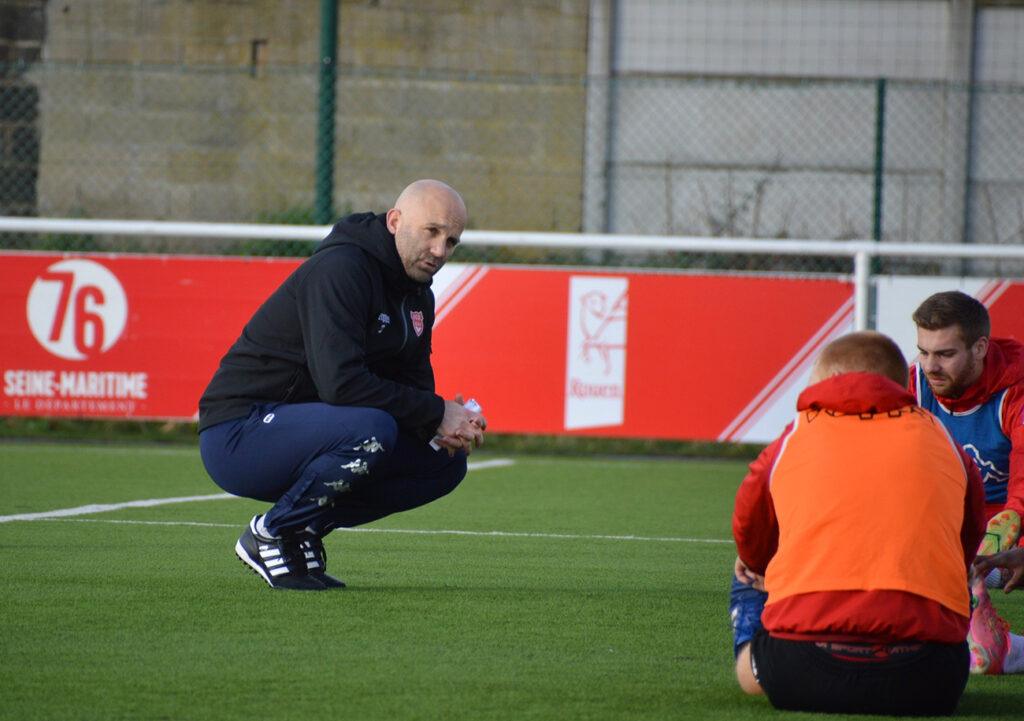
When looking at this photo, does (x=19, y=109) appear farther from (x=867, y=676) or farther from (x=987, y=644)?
(x=867, y=676)

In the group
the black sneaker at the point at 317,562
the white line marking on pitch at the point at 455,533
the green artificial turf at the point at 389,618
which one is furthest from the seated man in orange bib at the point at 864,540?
the white line marking on pitch at the point at 455,533

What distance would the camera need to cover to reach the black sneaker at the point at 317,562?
467 cm

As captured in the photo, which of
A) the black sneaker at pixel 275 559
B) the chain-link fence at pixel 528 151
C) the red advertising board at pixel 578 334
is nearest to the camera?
the black sneaker at pixel 275 559

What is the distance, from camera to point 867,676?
3059 mm

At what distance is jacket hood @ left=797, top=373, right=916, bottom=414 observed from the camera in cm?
296

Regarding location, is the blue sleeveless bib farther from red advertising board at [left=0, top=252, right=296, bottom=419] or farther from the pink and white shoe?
red advertising board at [left=0, top=252, right=296, bottom=419]

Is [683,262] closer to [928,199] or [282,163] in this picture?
[928,199]

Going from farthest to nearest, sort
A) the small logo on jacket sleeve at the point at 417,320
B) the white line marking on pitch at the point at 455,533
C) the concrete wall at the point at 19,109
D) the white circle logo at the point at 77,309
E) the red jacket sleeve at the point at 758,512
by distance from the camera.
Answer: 1. the concrete wall at the point at 19,109
2. the white circle logo at the point at 77,309
3. the white line marking on pitch at the point at 455,533
4. the small logo on jacket sleeve at the point at 417,320
5. the red jacket sleeve at the point at 758,512

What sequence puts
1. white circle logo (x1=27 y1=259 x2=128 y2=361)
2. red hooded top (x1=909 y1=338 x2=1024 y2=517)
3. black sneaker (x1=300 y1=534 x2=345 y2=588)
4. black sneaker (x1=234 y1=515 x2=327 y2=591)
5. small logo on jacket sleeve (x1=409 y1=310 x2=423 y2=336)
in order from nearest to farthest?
1. red hooded top (x1=909 y1=338 x2=1024 y2=517)
2. black sneaker (x1=234 y1=515 x2=327 y2=591)
3. black sneaker (x1=300 y1=534 x2=345 y2=588)
4. small logo on jacket sleeve (x1=409 y1=310 x2=423 y2=336)
5. white circle logo (x1=27 y1=259 x2=128 y2=361)

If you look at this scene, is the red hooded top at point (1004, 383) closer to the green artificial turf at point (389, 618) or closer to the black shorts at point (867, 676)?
the green artificial turf at point (389, 618)

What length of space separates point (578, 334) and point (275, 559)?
511cm

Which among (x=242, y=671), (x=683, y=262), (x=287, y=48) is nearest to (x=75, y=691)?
(x=242, y=671)

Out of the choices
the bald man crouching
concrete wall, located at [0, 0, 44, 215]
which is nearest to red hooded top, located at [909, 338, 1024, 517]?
the bald man crouching

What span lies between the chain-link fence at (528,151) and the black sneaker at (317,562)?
353 inches
